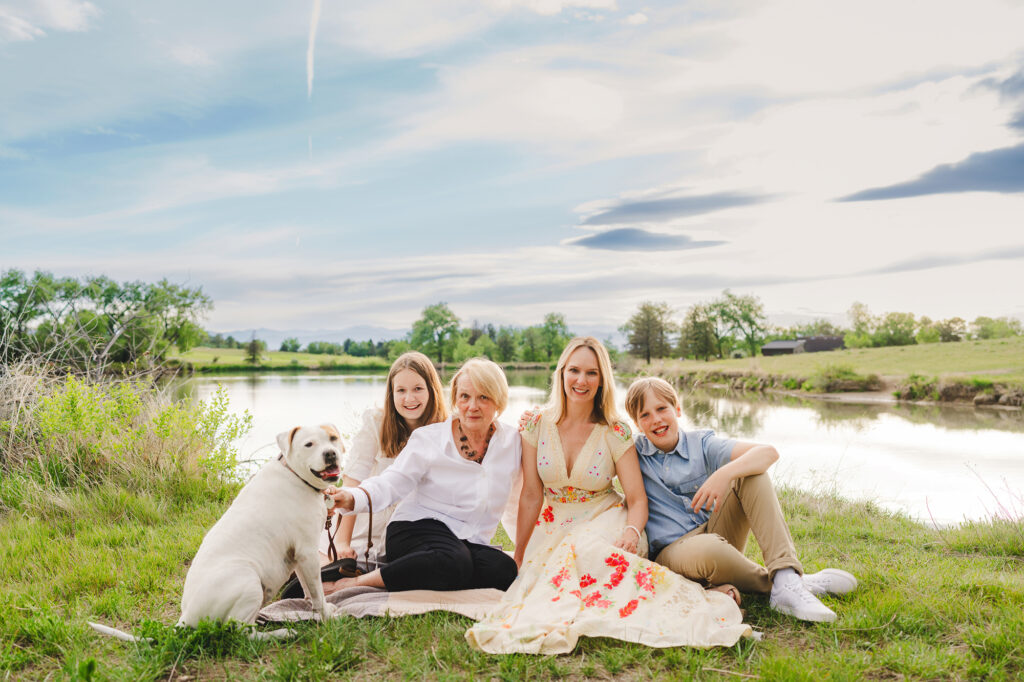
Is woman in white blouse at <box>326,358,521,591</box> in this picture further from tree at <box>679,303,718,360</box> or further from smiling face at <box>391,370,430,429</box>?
tree at <box>679,303,718,360</box>

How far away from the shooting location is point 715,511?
3898 mm

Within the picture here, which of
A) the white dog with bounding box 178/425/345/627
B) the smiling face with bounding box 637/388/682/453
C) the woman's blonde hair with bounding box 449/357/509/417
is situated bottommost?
the white dog with bounding box 178/425/345/627

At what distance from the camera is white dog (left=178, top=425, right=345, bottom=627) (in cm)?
295

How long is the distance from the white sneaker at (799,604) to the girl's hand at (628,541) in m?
0.78

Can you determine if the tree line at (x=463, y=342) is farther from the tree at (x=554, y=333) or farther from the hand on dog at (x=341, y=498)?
the hand on dog at (x=341, y=498)

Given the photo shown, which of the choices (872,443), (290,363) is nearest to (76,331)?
(872,443)

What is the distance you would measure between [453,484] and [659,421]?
1337 millimetres

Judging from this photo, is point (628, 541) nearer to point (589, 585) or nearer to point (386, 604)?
point (589, 585)

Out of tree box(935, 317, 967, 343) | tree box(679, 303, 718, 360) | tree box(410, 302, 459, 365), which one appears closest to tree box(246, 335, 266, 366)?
tree box(410, 302, 459, 365)

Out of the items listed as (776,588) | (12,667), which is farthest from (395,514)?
(776,588)

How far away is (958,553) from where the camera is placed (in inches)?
200

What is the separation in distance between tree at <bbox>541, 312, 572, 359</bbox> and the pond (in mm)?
25438

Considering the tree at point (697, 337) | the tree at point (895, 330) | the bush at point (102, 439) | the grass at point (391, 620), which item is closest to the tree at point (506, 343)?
the tree at point (697, 337)

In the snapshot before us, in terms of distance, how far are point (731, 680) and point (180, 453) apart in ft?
19.5
